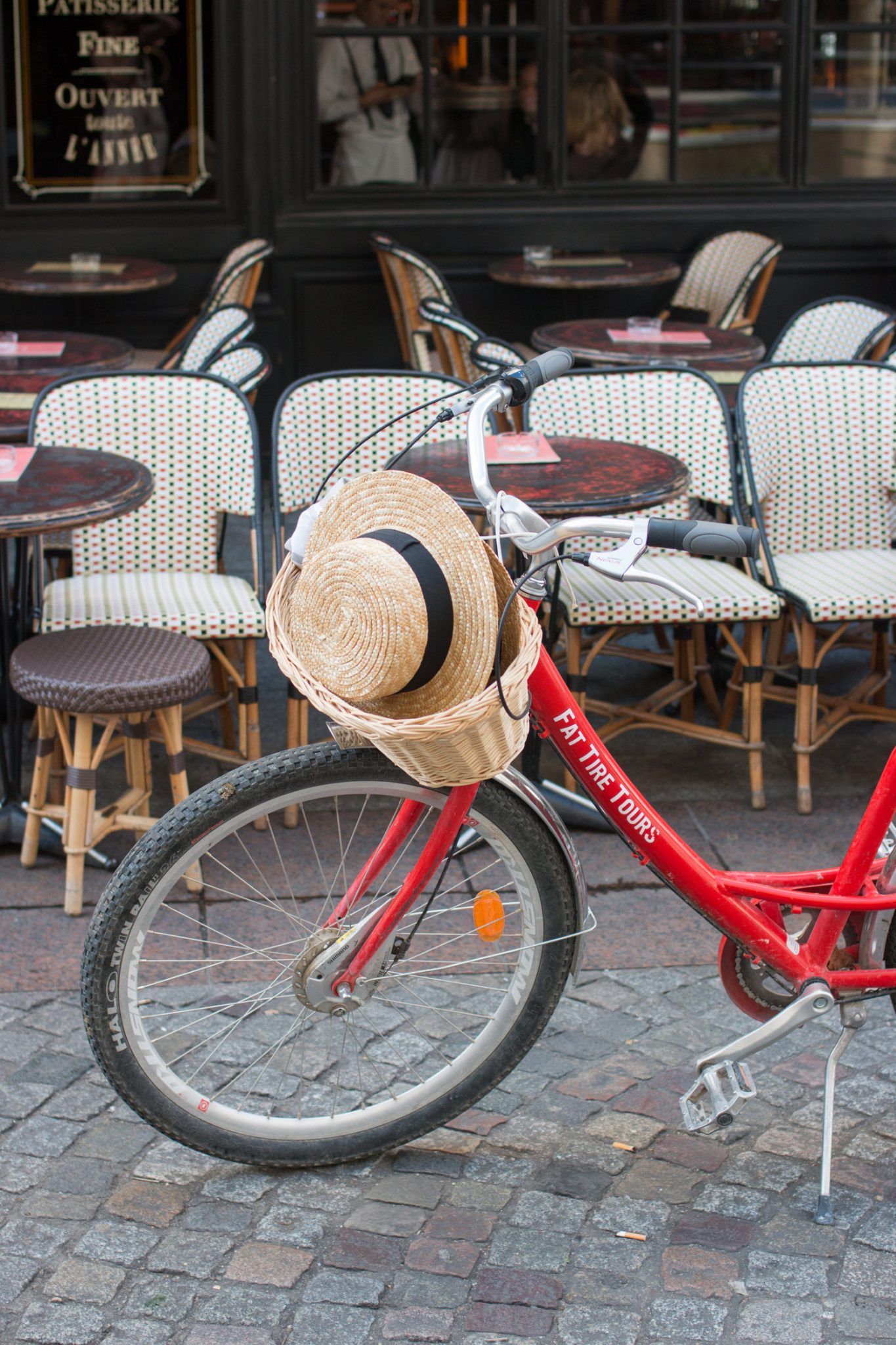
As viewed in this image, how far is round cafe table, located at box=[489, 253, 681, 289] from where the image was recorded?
694 cm

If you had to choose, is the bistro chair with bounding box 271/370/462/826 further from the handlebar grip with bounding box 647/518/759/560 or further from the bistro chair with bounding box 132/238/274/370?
the handlebar grip with bounding box 647/518/759/560

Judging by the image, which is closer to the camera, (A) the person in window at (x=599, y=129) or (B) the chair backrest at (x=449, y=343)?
→ (B) the chair backrest at (x=449, y=343)

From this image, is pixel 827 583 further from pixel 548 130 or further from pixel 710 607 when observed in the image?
pixel 548 130

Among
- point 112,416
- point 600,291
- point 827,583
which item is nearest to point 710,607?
point 827,583

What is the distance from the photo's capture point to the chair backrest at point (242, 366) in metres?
4.87

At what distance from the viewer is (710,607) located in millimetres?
3990

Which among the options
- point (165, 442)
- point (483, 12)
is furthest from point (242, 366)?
point (483, 12)

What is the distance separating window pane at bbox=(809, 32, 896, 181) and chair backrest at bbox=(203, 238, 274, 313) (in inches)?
109

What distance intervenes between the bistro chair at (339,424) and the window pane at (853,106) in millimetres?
4150

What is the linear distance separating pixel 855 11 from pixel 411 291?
2.66 m

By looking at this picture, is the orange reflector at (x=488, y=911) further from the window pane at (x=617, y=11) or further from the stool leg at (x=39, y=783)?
the window pane at (x=617, y=11)

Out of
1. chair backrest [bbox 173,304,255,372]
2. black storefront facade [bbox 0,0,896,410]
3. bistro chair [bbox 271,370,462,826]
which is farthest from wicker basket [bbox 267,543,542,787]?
black storefront facade [bbox 0,0,896,410]

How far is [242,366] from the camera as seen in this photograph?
4910mm

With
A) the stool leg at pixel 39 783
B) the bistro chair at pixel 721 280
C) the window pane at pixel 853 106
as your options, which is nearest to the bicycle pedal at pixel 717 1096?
the stool leg at pixel 39 783
